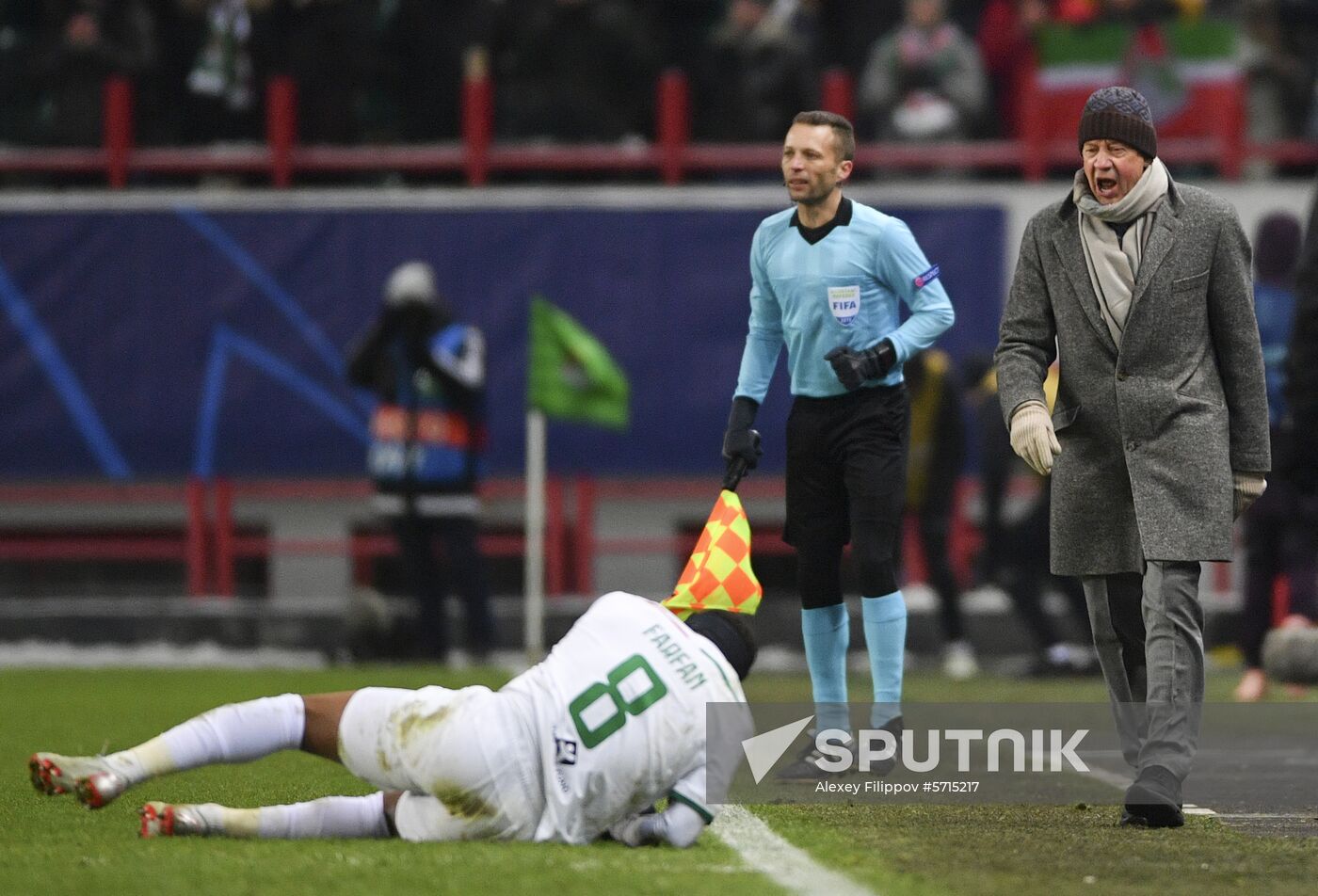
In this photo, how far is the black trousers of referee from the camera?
8391mm

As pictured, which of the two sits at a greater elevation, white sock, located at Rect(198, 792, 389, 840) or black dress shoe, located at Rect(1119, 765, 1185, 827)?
white sock, located at Rect(198, 792, 389, 840)

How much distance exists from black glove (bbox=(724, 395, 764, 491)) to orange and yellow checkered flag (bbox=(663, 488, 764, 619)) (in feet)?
5.07

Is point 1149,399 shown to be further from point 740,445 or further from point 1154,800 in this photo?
point 740,445

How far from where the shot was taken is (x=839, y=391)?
845 cm

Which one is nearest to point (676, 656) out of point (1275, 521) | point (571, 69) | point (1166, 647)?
point (1166, 647)

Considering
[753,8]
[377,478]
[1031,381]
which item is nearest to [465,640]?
[377,478]

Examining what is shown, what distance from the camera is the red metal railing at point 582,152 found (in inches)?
701

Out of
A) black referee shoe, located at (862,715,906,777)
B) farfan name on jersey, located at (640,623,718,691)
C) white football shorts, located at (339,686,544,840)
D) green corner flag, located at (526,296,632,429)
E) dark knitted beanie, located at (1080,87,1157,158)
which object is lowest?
black referee shoe, located at (862,715,906,777)

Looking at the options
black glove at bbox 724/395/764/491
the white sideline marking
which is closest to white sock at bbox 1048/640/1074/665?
black glove at bbox 724/395/764/491

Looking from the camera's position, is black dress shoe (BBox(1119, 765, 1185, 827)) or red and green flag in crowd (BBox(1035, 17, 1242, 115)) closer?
black dress shoe (BBox(1119, 765, 1185, 827))

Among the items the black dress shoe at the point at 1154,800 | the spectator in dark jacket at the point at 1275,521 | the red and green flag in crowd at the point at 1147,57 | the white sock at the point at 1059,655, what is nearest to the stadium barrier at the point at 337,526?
the white sock at the point at 1059,655

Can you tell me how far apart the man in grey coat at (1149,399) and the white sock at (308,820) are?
220cm

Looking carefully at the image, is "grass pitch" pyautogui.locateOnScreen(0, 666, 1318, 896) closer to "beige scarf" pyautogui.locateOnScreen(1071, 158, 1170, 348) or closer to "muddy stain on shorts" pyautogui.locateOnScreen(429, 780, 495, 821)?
"muddy stain on shorts" pyautogui.locateOnScreen(429, 780, 495, 821)

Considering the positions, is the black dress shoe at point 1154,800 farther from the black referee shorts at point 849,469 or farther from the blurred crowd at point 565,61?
the blurred crowd at point 565,61
